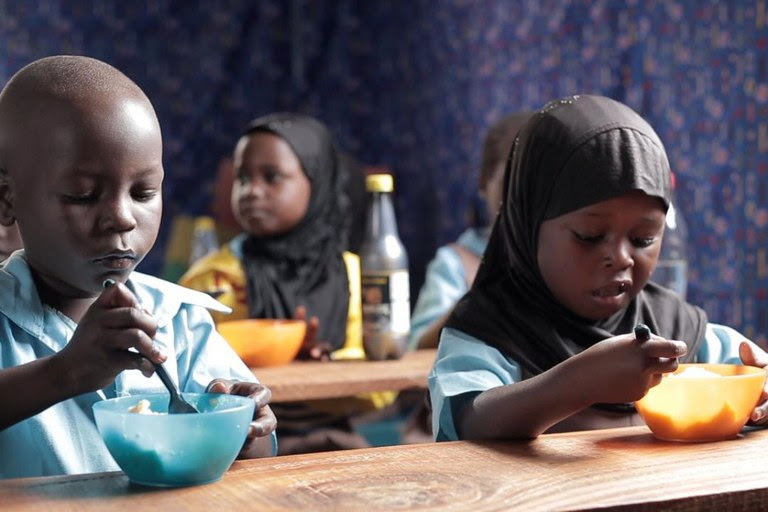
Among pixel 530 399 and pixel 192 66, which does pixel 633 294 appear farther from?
pixel 192 66

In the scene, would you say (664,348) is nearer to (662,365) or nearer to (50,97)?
(662,365)

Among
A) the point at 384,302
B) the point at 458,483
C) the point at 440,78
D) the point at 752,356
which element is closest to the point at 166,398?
the point at 458,483

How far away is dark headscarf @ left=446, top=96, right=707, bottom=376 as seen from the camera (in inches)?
50.0

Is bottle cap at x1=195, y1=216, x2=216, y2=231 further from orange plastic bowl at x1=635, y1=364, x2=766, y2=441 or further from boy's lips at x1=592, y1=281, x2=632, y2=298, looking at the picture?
orange plastic bowl at x1=635, y1=364, x2=766, y2=441

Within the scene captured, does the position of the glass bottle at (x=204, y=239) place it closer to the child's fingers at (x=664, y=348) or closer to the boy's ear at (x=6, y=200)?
the boy's ear at (x=6, y=200)

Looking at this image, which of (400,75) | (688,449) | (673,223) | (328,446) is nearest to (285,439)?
(328,446)

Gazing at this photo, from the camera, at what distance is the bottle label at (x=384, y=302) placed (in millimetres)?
2090

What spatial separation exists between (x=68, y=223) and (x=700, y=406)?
0.68 metres

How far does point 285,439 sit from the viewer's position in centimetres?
233

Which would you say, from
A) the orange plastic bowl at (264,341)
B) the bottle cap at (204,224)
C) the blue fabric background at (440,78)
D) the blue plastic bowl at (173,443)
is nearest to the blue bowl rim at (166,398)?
the blue plastic bowl at (173,443)

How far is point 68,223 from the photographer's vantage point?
39.4 inches

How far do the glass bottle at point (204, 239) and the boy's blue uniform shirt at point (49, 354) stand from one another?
260cm

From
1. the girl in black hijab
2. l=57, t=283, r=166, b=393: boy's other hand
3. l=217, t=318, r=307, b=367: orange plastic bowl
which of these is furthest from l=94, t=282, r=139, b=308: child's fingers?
l=217, t=318, r=307, b=367: orange plastic bowl

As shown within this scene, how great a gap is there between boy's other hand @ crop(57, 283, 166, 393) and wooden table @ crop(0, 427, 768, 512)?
0.35ft
